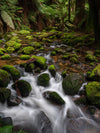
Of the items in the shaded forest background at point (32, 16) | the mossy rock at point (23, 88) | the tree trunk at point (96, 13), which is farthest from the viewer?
the shaded forest background at point (32, 16)

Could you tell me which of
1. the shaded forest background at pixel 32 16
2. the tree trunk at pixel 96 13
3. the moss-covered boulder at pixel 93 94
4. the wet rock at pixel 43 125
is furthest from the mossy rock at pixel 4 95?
the shaded forest background at pixel 32 16

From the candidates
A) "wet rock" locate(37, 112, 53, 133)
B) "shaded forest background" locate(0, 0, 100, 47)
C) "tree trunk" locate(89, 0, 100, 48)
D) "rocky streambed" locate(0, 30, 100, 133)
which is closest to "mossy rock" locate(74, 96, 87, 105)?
"rocky streambed" locate(0, 30, 100, 133)

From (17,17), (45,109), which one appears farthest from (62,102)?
(17,17)

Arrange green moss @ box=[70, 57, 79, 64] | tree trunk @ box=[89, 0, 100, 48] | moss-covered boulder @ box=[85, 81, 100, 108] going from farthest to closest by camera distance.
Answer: green moss @ box=[70, 57, 79, 64] → tree trunk @ box=[89, 0, 100, 48] → moss-covered boulder @ box=[85, 81, 100, 108]

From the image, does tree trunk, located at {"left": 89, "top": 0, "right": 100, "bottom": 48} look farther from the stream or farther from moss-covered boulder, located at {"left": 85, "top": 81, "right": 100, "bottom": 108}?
the stream

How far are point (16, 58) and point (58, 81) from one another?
8.83 ft

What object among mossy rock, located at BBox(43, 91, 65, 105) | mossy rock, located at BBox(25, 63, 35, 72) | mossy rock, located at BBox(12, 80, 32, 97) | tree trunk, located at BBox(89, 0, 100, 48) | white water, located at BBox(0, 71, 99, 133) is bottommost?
white water, located at BBox(0, 71, 99, 133)

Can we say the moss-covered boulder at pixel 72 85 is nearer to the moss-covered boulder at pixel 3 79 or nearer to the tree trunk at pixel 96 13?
the moss-covered boulder at pixel 3 79

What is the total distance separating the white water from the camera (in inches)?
113

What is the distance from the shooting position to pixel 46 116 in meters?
2.94

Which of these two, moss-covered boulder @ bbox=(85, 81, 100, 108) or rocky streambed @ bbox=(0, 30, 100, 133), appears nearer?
rocky streambed @ bbox=(0, 30, 100, 133)

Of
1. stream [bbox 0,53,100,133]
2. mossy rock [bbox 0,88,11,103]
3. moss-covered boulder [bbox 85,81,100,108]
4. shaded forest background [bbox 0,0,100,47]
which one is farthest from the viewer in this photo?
shaded forest background [bbox 0,0,100,47]

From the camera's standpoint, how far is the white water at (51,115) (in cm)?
287

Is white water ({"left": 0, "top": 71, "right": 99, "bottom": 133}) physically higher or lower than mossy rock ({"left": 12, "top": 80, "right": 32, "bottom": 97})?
lower
